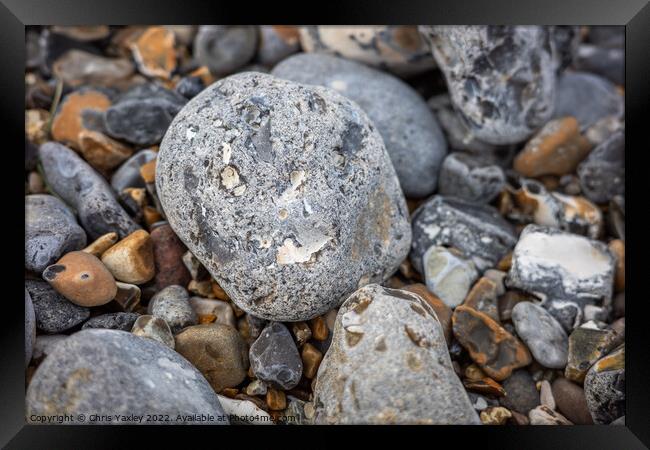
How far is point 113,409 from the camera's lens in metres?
1.62

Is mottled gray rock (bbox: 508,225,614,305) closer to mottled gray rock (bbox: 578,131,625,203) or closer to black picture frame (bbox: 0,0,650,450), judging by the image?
black picture frame (bbox: 0,0,650,450)

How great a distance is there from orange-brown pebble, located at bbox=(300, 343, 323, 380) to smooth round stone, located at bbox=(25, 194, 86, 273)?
36.4 inches

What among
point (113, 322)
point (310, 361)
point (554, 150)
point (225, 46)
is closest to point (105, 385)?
point (113, 322)

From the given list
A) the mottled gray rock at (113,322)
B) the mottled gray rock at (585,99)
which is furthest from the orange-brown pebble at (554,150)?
the mottled gray rock at (113,322)

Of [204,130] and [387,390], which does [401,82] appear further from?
[387,390]

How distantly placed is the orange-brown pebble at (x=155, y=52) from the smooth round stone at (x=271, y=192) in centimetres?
87

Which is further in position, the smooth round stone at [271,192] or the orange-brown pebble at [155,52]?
the orange-brown pebble at [155,52]

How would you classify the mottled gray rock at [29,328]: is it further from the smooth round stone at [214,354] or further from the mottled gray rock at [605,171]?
the mottled gray rock at [605,171]

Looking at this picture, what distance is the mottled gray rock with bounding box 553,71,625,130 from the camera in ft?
9.01

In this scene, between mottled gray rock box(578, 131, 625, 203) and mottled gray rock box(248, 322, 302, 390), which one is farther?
mottled gray rock box(578, 131, 625, 203)

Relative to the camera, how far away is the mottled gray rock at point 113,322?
6.36 feet

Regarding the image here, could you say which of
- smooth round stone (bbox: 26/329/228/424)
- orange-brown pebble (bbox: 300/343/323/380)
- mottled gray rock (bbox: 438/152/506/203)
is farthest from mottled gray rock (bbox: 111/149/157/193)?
mottled gray rock (bbox: 438/152/506/203)

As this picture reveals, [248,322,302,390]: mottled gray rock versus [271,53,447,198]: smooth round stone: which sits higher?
[271,53,447,198]: smooth round stone
